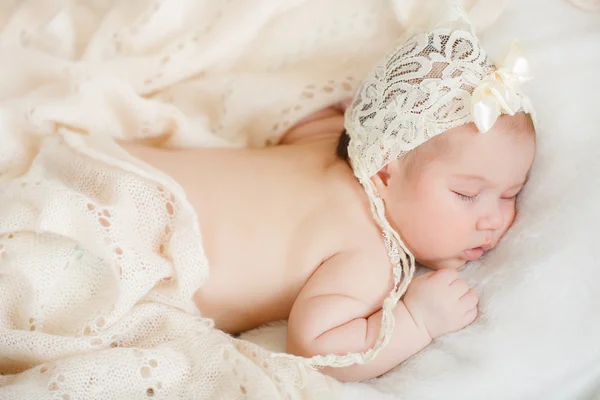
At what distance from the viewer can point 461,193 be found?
1.19 metres

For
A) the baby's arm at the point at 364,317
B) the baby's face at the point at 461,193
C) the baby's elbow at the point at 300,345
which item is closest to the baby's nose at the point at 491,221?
the baby's face at the point at 461,193

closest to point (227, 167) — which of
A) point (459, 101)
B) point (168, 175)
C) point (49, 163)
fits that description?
point (168, 175)

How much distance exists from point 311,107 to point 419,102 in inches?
13.3

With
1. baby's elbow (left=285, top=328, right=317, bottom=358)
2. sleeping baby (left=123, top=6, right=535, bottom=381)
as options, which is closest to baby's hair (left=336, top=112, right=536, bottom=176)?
sleeping baby (left=123, top=6, right=535, bottom=381)

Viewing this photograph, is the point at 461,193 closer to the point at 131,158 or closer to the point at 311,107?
the point at 311,107

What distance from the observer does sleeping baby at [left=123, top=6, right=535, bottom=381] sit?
1.15m

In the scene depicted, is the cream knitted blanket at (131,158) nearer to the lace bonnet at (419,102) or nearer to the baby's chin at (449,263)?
the lace bonnet at (419,102)

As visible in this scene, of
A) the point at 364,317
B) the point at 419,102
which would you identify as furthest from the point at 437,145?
the point at 364,317

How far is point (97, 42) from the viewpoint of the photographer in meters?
1.45

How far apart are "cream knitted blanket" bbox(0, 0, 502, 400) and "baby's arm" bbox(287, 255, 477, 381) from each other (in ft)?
0.23

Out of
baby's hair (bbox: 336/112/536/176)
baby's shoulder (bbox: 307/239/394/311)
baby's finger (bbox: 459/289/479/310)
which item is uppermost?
baby's hair (bbox: 336/112/536/176)

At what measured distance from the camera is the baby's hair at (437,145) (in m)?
1.17

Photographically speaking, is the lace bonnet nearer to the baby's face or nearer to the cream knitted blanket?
the baby's face

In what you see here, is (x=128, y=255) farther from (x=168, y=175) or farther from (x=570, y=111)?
(x=570, y=111)
